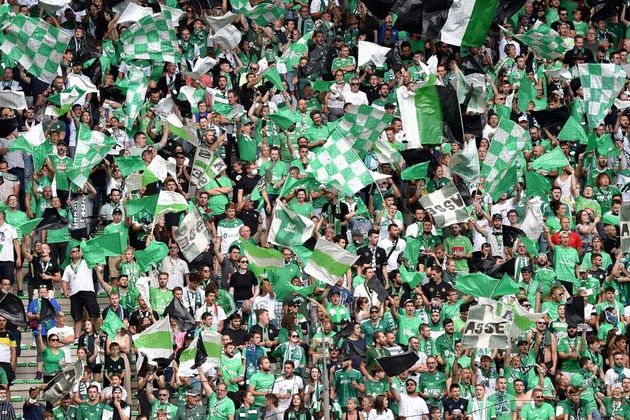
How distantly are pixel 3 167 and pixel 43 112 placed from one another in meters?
1.80

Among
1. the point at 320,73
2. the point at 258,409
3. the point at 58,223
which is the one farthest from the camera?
the point at 320,73

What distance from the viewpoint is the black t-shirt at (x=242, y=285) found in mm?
24844

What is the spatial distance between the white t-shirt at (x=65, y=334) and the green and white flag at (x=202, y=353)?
156 cm

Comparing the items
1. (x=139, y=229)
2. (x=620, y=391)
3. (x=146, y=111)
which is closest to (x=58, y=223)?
(x=139, y=229)

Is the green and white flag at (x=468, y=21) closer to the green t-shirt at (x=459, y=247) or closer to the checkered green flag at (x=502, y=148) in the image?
the checkered green flag at (x=502, y=148)

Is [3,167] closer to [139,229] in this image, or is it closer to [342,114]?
[139,229]

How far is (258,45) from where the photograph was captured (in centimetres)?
2988

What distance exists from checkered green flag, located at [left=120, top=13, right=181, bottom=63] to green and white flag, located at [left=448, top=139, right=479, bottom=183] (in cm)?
474

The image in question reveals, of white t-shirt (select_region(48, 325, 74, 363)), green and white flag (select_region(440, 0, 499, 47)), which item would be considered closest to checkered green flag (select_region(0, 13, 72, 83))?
white t-shirt (select_region(48, 325, 74, 363))

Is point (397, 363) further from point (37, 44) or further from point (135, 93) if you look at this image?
point (37, 44)

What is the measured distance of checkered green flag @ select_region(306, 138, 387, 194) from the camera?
85.8ft

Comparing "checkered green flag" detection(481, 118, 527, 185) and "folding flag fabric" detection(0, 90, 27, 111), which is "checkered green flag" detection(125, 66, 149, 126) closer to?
"folding flag fabric" detection(0, 90, 27, 111)

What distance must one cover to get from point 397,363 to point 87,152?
5.59m

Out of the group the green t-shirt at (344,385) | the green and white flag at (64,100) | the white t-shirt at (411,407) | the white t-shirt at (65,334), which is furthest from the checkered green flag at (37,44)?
the white t-shirt at (411,407)
